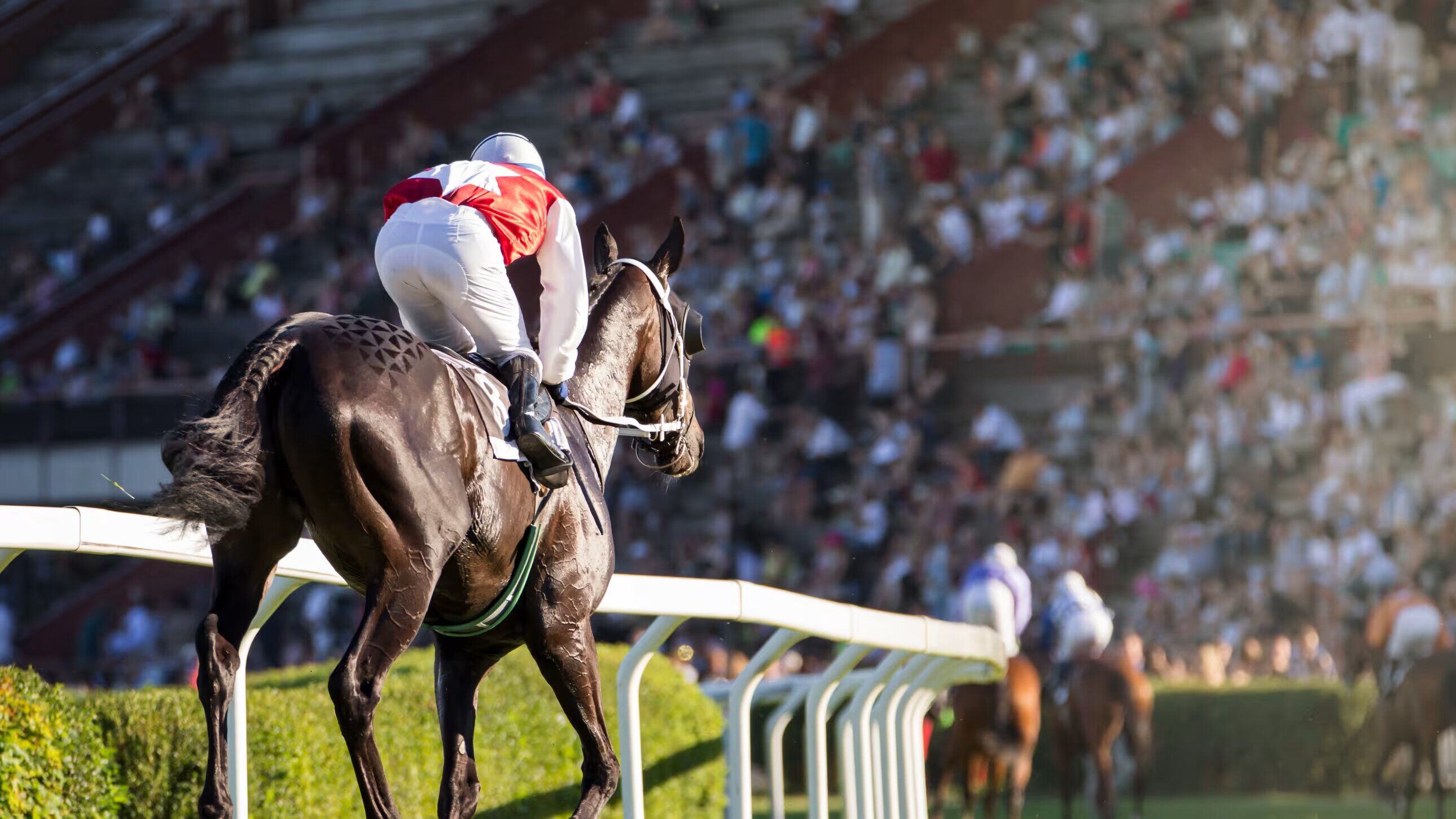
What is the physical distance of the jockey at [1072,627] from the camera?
10.0 meters

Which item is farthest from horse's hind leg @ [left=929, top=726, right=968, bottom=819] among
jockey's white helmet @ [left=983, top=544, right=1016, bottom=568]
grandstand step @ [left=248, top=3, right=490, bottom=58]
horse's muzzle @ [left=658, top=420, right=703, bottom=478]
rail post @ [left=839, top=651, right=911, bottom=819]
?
grandstand step @ [left=248, top=3, right=490, bottom=58]

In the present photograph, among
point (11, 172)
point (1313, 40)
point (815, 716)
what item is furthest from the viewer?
point (11, 172)

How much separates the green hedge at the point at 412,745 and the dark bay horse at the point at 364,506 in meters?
0.48

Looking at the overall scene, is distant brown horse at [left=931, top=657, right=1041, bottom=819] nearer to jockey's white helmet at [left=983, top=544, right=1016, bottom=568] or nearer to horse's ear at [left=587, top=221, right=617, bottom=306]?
jockey's white helmet at [left=983, top=544, right=1016, bottom=568]

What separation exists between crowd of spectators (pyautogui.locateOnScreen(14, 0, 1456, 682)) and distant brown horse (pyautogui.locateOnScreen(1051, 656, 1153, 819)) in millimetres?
1711

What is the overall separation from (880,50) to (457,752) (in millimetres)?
14254

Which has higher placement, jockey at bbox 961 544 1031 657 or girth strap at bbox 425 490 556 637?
girth strap at bbox 425 490 556 637

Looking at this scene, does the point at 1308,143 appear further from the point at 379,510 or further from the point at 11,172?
the point at 11,172

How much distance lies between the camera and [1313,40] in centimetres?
1551

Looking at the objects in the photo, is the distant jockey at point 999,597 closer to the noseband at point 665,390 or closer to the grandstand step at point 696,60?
the noseband at point 665,390

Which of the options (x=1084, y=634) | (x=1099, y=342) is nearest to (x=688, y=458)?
(x=1084, y=634)

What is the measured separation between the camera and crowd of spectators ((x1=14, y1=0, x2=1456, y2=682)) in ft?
42.0

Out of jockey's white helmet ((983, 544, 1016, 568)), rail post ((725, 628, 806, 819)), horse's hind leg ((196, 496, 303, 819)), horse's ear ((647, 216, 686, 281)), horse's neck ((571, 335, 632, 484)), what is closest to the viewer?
horse's hind leg ((196, 496, 303, 819))

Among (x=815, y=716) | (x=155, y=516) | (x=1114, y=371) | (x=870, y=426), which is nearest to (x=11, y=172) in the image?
(x=870, y=426)
